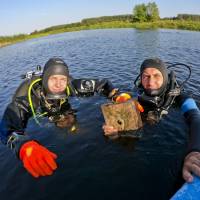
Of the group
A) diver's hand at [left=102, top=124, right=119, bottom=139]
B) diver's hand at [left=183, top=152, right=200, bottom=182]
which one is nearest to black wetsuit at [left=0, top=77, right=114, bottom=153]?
diver's hand at [left=102, top=124, right=119, bottom=139]

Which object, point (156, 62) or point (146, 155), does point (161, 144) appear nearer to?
point (146, 155)

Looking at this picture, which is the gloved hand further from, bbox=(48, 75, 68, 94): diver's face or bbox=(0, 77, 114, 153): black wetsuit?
bbox=(48, 75, 68, 94): diver's face

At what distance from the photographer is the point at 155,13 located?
63469mm

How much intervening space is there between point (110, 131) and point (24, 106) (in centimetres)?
199

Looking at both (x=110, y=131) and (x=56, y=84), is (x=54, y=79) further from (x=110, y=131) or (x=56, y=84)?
(x=110, y=131)

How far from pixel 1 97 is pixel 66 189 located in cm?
728

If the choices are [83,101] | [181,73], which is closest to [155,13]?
[181,73]

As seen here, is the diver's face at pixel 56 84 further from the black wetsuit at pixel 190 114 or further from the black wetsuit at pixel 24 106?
the black wetsuit at pixel 190 114

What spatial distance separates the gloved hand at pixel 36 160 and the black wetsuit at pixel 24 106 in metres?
0.29

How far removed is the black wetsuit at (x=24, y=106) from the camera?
193 inches

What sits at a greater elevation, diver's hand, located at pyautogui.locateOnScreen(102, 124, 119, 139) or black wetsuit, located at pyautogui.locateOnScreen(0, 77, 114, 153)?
black wetsuit, located at pyautogui.locateOnScreen(0, 77, 114, 153)

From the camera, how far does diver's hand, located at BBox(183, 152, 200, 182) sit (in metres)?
3.09

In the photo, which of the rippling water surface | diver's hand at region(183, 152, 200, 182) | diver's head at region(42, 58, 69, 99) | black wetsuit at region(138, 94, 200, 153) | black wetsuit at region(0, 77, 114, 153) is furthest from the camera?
diver's head at region(42, 58, 69, 99)

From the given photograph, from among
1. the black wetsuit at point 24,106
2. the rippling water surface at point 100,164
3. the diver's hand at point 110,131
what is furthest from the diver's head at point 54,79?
the diver's hand at point 110,131
